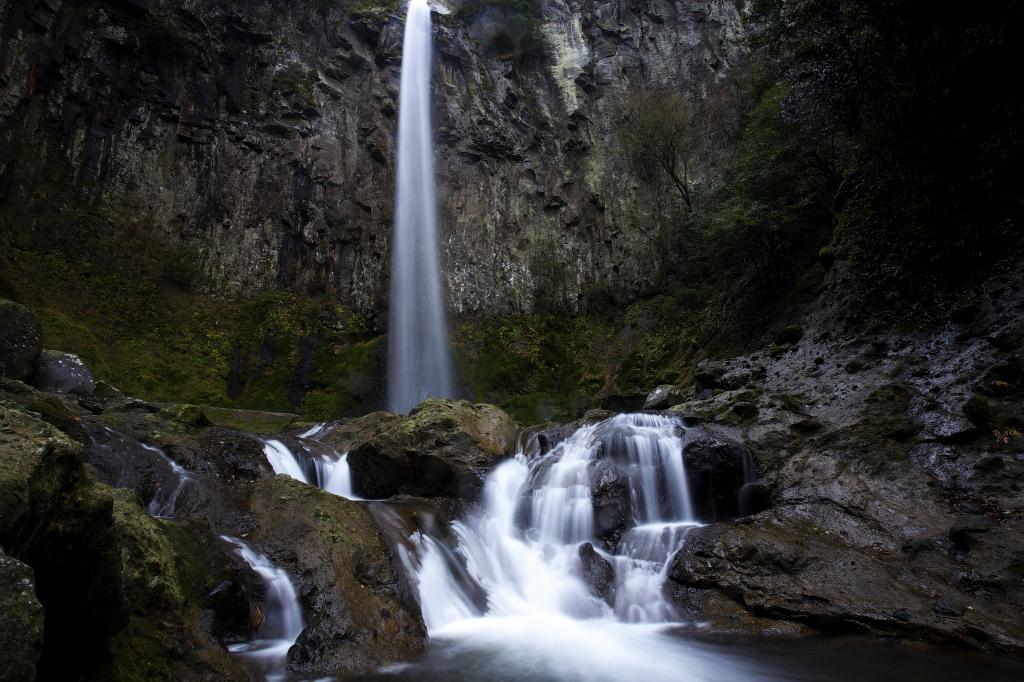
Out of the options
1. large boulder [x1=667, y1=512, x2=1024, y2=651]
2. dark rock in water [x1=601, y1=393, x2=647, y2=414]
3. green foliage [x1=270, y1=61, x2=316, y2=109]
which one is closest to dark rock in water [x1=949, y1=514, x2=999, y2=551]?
large boulder [x1=667, y1=512, x2=1024, y2=651]

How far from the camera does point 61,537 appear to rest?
242cm

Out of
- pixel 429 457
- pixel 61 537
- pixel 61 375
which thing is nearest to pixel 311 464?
pixel 429 457

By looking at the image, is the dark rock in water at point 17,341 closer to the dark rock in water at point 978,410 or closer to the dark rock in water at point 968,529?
the dark rock in water at point 968,529

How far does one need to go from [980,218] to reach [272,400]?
18030 millimetres

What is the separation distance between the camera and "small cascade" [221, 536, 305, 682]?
14.1 ft

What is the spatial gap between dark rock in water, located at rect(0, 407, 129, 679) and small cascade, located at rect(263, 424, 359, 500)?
6.53 meters

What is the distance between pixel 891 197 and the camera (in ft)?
31.2

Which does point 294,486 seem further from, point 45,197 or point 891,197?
point 45,197

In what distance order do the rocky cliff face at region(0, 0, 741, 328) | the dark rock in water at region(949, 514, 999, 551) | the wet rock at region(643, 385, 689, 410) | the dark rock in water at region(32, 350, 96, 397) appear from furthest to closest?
the rocky cliff face at region(0, 0, 741, 328) → the wet rock at region(643, 385, 689, 410) → the dark rock in water at region(32, 350, 96, 397) → the dark rock in water at region(949, 514, 999, 551)

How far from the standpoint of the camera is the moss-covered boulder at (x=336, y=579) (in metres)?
4.53

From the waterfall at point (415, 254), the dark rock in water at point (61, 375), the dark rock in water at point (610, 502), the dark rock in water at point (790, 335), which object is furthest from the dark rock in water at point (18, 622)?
the waterfall at point (415, 254)

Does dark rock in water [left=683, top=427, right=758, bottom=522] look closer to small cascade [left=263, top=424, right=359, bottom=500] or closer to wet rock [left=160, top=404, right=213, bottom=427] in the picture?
small cascade [left=263, top=424, right=359, bottom=500]

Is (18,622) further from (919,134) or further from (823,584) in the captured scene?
(919,134)

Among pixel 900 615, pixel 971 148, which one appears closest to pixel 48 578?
pixel 900 615
